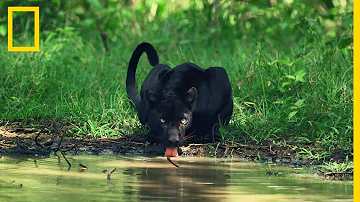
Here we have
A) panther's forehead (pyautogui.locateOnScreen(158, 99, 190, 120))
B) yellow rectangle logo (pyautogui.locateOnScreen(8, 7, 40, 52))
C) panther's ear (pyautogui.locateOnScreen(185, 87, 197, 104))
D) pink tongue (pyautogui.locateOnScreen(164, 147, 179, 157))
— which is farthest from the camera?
yellow rectangle logo (pyautogui.locateOnScreen(8, 7, 40, 52))

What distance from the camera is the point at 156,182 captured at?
6312mm

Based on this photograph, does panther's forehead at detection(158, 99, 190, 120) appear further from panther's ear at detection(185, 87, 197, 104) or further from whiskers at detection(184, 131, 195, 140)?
whiskers at detection(184, 131, 195, 140)

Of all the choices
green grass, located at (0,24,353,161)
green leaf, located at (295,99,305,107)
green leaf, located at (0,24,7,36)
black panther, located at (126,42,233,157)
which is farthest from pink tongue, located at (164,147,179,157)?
green leaf, located at (0,24,7,36)

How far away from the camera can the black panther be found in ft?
25.6

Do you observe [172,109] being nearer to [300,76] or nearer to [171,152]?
[171,152]

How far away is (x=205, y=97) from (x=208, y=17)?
5.62 meters

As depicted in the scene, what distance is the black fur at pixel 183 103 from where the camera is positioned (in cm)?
780

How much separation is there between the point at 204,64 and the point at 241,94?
5.27 ft

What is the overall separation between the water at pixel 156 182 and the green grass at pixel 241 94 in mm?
1002

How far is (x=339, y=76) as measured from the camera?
952 centimetres

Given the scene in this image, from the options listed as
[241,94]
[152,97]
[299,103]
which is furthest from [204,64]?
[152,97]

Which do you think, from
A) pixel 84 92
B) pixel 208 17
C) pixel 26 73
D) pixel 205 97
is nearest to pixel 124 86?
pixel 84 92

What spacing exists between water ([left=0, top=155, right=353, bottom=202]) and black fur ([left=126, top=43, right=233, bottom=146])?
368 mm

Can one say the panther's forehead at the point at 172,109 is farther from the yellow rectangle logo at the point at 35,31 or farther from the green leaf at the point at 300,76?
the yellow rectangle logo at the point at 35,31
